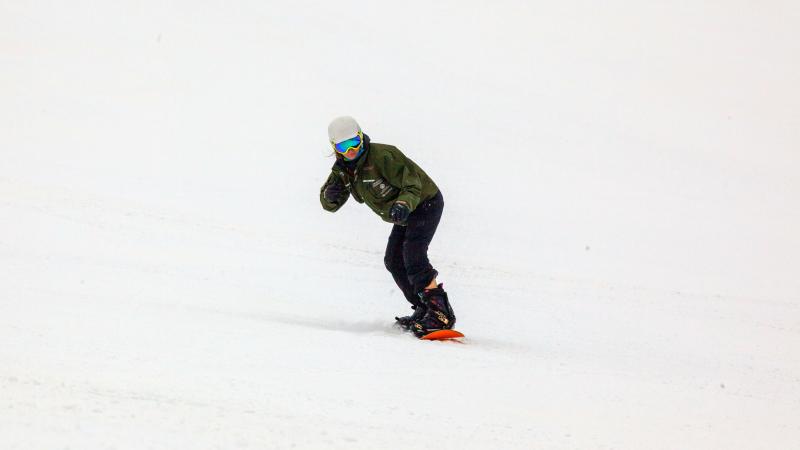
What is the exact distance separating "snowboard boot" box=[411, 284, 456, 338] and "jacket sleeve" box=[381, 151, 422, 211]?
2.58ft

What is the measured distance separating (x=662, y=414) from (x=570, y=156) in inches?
412

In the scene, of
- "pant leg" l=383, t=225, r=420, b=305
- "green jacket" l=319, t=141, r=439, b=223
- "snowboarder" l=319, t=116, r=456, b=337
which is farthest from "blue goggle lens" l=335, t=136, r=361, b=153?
"pant leg" l=383, t=225, r=420, b=305

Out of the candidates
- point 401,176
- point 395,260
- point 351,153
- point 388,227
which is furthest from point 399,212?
point 388,227

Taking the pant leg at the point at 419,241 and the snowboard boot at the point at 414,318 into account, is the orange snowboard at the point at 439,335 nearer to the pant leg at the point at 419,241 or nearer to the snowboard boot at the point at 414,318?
the snowboard boot at the point at 414,318

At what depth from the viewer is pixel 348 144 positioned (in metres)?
5.14

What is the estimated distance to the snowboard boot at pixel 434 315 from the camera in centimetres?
562

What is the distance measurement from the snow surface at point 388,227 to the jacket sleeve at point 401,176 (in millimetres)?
1020

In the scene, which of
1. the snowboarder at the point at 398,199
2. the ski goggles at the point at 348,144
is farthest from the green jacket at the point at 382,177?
the ski goggles at the point at 348,144

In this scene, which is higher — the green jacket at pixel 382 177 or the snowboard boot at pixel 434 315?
the green jacket at pixel 382 177

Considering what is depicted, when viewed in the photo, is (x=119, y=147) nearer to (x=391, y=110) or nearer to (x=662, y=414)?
(x=391, y=110)

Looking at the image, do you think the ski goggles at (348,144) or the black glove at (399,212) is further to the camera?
the ski goggles at (348,144)

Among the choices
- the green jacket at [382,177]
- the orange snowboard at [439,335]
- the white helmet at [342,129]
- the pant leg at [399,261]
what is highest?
the white helmet at [342,129]

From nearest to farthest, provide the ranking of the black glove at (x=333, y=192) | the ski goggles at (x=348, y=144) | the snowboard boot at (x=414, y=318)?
1. the ski goggles at (x=348, y=144)
2. the black glove at (x=333, y=192)
3. the snowboard boot at (x=414, y=318)

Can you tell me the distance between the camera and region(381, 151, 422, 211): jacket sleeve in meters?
5.25
